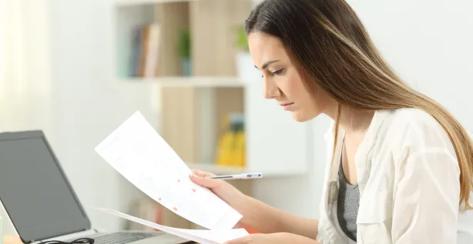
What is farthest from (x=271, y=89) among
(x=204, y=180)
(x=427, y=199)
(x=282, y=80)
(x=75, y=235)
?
(x=75, y=235)

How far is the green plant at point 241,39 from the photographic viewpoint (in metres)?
3.12

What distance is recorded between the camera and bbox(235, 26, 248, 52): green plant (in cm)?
312

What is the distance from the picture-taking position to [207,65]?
330 cm

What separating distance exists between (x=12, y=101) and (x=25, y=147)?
172 centimetres

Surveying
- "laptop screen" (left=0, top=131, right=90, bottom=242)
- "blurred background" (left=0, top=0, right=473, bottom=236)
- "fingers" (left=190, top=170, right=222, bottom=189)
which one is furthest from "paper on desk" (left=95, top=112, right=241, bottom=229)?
"blurred background" (left=0, top=0, right=473, bottom=236)

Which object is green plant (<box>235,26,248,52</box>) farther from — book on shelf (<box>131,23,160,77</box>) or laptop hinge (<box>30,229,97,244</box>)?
laptop hinge (<box>30,229,97,244</box>)

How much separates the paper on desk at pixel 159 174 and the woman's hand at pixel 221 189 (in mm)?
19

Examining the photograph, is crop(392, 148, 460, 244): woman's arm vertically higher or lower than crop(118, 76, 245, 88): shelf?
lower

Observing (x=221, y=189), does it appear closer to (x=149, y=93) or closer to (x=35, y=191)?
(x=35, y=191)

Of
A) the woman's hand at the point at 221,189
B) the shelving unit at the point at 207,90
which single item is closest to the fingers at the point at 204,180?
the woman's hand at the point at 221,189

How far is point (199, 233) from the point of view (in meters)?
1.42

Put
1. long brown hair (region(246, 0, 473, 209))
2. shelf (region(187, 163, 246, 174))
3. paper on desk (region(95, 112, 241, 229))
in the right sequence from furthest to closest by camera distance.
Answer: shelf (region(187, 163, 246, 174)), paper on desk (region(95, 112, 241, 229)), long brown hair (region(246, 0, 473, 209))

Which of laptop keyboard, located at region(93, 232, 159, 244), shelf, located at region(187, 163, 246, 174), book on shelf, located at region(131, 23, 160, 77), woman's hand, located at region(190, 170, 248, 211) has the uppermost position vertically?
book on shelf, located at region(131, 23, 160, 77)

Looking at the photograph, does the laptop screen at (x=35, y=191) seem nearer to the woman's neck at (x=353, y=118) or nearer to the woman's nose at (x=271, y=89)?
the woman's nose at (x=271, y=89)
